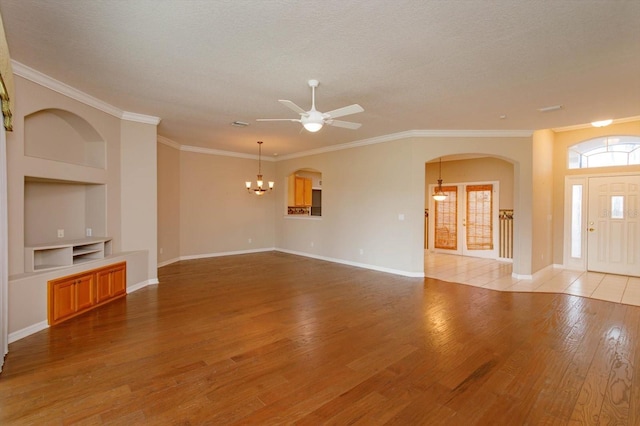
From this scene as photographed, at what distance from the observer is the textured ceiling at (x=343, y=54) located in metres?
2.44

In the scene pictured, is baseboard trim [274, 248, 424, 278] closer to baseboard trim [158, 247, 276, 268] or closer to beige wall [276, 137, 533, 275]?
beige wall [276, 137, 533, 275]

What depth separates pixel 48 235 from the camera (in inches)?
174

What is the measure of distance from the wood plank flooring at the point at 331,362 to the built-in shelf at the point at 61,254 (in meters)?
0.78

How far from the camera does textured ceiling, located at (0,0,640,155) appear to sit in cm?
244

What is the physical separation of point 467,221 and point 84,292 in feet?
29.8

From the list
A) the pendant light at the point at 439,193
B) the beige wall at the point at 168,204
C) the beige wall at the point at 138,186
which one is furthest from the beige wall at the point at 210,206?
the pendant light at the point at 439,193

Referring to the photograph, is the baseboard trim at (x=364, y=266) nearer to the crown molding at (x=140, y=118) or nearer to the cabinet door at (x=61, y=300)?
the crown molding at (x=140, y=118)

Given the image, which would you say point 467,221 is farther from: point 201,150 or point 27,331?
point 27,331

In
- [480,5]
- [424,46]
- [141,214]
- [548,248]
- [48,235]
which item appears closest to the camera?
[480,5]

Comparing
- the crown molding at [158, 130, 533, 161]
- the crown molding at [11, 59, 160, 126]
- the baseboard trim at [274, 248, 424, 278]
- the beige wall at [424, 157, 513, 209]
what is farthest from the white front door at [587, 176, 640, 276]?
the crown molding at [11, 59, 160, 126]

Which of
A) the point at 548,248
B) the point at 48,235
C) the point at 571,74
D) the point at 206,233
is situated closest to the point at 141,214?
the point at 48,235

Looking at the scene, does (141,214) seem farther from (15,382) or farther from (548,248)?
(548,248)

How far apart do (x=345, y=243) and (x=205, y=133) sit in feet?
13.5

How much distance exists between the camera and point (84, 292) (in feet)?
13.6
